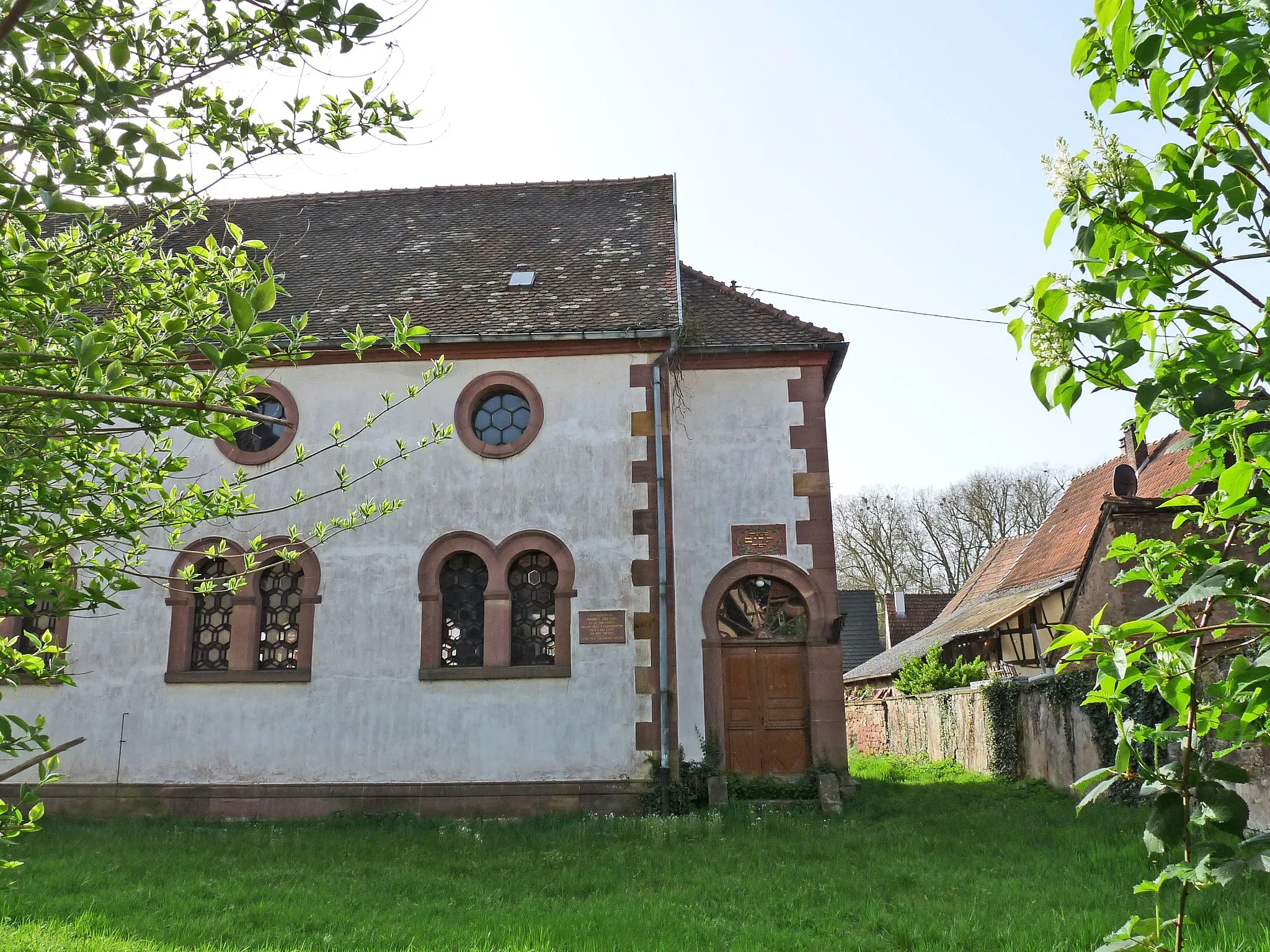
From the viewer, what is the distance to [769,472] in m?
13.9

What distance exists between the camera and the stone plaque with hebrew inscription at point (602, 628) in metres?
12.7

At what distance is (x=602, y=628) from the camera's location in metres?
12.7

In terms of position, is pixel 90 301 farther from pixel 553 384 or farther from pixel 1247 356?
pixel 553 384

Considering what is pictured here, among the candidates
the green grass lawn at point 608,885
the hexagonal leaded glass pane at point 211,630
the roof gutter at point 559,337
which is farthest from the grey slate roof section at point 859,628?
the hexagonal leaded glass pane at point 211,630

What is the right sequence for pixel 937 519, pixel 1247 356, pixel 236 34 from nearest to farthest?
pixel 1247 356, pixel 236 34, pixel 937 519

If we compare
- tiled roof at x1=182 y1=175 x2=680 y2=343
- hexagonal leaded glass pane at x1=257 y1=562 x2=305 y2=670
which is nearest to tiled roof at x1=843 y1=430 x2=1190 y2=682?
tiled roof at x1=182 y1=175 x2=680 y2=343

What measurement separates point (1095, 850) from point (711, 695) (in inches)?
211

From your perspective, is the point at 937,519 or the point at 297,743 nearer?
the point at 297,743

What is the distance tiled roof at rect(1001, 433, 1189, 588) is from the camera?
20.7 meters

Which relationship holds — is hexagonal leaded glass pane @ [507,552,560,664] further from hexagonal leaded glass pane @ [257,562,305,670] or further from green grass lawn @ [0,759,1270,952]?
hexagonal leaded glass pane @ [257,562,305,670]

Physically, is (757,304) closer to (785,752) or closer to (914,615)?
(785,752)

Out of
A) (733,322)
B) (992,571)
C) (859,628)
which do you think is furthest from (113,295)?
(859,628)

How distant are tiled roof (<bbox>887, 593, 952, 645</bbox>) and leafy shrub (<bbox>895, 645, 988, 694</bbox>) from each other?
15376 mm

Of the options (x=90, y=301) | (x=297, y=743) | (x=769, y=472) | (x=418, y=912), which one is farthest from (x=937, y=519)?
(x=90, y=301)
